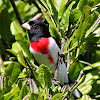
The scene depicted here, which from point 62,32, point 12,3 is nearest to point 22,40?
Answer: point 62,32

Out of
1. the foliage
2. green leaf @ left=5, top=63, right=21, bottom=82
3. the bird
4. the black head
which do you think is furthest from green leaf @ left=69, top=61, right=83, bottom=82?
the black head

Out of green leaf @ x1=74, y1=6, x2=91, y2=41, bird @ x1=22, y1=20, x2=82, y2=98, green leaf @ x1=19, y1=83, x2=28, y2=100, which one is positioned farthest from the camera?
bird @ x1=22, y1=20, x2=82, y2=98

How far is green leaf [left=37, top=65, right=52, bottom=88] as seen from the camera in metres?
1.71

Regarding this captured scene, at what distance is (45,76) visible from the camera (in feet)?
5.63

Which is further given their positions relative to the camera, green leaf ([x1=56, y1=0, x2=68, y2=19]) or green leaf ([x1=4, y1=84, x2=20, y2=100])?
green leaf ([x1=56, y1=0, x2=68, y2=19])

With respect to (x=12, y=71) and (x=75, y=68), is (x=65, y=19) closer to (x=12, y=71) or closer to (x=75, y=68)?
(x=75, y=68)

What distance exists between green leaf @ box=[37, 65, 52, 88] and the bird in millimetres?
721

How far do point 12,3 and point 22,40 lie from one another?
862mm

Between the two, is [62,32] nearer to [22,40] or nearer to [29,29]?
[22,40]

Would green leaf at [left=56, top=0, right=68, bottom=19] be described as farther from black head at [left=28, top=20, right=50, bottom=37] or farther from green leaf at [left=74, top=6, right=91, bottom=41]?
black head at [left=28, top=20, right=50, bottom=37]

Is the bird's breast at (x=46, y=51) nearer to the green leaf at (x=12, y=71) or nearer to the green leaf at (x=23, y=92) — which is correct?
the green leaf at (x=12, y=71)

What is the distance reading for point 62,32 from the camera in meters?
2.04

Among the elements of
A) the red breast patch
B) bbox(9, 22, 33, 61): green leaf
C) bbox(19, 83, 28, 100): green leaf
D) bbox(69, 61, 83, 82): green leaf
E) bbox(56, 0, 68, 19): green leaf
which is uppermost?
bbox(56, 0, 68, 19): green leaf

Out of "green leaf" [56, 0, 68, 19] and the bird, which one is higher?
"green leaf" [56, 0, 68, 19]
